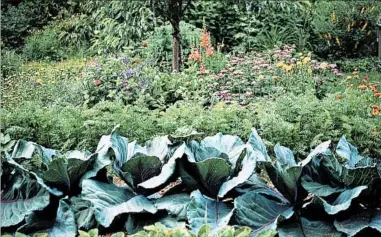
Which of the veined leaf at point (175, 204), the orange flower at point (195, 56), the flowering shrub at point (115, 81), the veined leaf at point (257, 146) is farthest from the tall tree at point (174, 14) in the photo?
the veined leaf at point (175, 204)

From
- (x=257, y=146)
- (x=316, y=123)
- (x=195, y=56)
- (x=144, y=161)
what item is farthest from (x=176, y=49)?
(x=144, y=161)

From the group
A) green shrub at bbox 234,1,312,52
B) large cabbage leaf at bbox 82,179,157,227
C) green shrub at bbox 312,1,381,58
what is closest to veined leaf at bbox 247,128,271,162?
large cabbage leaf at bbox 82,179,157,227

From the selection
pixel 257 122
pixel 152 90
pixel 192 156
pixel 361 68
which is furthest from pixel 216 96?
pixel 361 68

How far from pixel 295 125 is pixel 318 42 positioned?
630 cm

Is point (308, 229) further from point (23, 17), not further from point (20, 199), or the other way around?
point (23, 17)

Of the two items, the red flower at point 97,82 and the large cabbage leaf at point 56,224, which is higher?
the large cabbage leaf at point 56,224

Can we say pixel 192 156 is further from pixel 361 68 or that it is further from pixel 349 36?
pixel 349 36

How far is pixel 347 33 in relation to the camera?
11523 mm

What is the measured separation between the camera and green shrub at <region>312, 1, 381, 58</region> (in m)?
11.5

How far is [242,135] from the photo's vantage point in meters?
5.63

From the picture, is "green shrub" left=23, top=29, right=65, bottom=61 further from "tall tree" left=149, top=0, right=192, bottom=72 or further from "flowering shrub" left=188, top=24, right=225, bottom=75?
"flowering shrub" left=188, top=24, right=225, bottom=75

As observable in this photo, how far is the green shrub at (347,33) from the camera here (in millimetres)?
11516

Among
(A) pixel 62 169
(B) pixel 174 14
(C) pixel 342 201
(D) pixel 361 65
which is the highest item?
(B) pixel 174 14

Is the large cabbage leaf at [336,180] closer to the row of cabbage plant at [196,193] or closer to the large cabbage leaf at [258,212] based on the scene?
the row of cabbage plant at [196,193]
